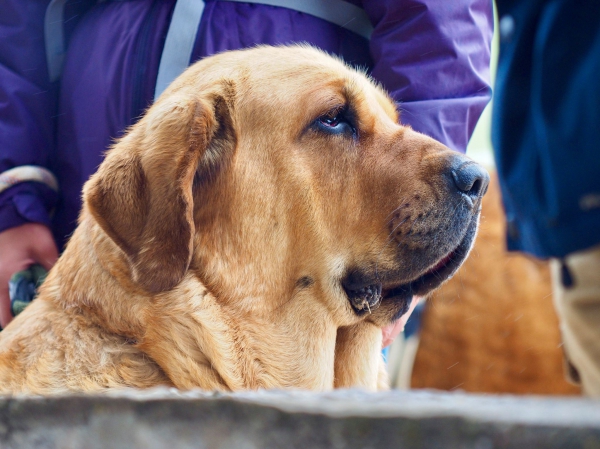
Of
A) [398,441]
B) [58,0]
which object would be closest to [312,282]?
[398,441]

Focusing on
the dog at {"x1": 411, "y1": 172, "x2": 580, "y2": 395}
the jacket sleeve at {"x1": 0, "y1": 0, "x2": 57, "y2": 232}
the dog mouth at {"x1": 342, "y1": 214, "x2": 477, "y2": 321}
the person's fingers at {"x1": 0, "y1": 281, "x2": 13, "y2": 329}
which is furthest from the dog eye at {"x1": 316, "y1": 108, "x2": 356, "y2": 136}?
the dog at {"x1": 411, "y1": 172, "x2": 580, "y2": 395}

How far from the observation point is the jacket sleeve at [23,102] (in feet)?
7.66

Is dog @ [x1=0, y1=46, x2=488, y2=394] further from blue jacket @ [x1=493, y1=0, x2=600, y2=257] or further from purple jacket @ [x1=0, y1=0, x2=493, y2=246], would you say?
blue jacket @ [x1=493, y1=0, x2=600, y2=257]

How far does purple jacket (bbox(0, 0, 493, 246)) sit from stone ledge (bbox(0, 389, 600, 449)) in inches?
62.8

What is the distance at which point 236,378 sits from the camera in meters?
1.81

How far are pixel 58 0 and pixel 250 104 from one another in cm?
105

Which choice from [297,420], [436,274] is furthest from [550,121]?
[297,420]

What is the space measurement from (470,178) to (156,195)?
996 millimetres

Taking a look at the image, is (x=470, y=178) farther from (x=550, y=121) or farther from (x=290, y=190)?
(x=550, y=121)

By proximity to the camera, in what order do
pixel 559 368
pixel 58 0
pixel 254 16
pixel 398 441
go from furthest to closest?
pixel 559 368, pixel 58 0, pixel 254 16, pixel 398 441

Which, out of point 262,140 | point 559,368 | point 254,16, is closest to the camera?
point 262,140

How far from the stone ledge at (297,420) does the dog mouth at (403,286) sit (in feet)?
3.44

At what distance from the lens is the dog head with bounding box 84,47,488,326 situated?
1.75 m

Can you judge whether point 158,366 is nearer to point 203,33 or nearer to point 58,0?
point 203,33
